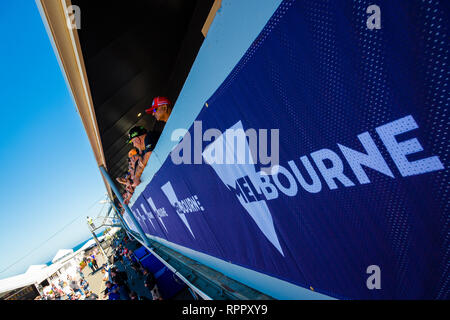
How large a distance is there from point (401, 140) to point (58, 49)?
310cm

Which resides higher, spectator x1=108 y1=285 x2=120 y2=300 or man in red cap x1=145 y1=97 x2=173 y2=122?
man in red cap x1=145 y1=97 x2=173 y2=122

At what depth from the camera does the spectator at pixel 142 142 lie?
136 inches

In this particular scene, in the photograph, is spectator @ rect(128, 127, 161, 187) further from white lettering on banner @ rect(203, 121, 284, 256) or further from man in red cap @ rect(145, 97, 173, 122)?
white lettering on banner @ rect(203, 121, 284, 256)

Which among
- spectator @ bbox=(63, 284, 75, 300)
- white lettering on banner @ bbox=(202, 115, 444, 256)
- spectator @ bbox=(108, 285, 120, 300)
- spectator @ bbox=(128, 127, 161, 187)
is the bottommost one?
spectator @ bbox=(63, 284, 75, 300)

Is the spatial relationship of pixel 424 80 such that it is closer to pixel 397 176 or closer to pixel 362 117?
pixel 362 117

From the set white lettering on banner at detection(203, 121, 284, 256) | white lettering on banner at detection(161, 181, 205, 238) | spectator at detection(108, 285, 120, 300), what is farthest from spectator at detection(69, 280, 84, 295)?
white lettering on banner at detection(203, 121, 284, 256)

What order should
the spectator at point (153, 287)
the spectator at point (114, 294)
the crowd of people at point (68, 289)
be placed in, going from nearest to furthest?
the spectator at point (153, 287)
the spectator at point (114, 294)
the crowd of people at point (68, 289)

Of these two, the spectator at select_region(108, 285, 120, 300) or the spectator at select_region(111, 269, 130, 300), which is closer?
the spectator at select_region(108, 285, 120, 300)

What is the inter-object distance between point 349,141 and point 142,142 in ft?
13.0

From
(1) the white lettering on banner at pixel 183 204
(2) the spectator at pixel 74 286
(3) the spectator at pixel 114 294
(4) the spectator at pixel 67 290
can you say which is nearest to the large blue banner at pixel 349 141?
(1) the white lettering on banner at pixel 183 204

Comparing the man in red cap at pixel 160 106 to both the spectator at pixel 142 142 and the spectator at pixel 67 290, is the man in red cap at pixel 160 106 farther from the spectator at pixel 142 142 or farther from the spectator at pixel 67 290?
the spectator at pixel 67 290

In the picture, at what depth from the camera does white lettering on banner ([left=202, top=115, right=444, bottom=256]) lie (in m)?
0.58

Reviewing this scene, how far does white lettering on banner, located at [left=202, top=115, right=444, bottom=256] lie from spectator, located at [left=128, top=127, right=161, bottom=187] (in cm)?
215
